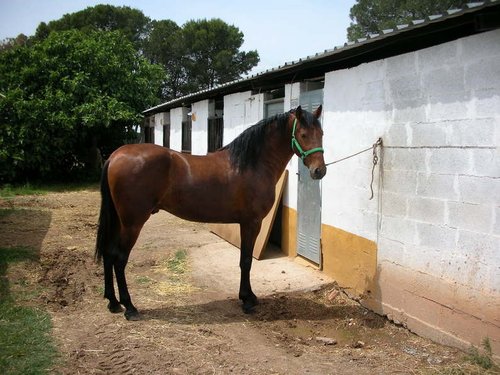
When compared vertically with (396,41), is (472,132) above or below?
below

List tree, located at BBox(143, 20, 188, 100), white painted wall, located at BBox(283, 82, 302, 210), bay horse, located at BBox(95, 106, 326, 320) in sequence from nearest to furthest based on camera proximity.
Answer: bay horse, located at BBox(95, 106, 326, 320) < white painted wall, located at BBox(283, 82, 302, 210) < tree, located at BBox(143, 20, 188, 100)

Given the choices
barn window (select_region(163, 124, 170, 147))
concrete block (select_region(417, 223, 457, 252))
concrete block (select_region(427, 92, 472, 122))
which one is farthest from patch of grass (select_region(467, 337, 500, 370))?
barn window (select_region(163, 124, 170, 147))

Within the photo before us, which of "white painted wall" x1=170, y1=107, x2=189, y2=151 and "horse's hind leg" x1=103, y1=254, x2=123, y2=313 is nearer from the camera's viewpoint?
"horse's hind leg" x1=103, y1=254, x2=123, y2=313

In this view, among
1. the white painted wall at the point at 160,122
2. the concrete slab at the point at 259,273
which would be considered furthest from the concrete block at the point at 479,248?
the white painted wall at the point at 160,122

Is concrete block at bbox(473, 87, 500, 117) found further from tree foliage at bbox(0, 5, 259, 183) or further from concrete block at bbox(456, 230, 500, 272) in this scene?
tree foliage at bbox(0, 5, 259, 183)

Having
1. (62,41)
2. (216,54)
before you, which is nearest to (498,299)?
(62,41)

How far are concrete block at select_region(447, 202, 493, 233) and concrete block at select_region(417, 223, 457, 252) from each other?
0.09 metres

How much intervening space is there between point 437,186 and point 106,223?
10.8 ft

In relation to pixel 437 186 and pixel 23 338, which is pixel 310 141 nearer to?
pixel 437 186

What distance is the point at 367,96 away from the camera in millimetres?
4746

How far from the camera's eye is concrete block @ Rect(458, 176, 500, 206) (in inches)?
128

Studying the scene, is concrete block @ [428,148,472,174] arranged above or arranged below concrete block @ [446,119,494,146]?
below

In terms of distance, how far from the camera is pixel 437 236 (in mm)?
3805

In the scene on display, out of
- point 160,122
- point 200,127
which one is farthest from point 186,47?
point 200,127
